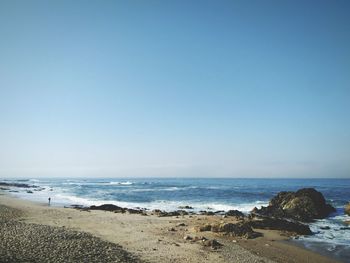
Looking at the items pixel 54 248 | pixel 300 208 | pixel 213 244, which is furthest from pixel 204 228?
pixel 300 208

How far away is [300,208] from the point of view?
3419 cm

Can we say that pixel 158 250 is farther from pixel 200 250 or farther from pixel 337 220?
pixel 337 220

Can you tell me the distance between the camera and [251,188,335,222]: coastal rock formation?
3278 centimetres

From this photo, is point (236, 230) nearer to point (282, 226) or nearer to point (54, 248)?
point (282, 226)

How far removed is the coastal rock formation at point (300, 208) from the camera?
32.8 meters

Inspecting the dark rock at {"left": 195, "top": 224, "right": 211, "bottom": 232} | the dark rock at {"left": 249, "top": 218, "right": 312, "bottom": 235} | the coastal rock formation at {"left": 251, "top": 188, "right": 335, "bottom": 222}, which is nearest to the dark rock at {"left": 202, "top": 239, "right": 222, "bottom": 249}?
the dark rock at {"left": 195, "top": 224, "right": 211, "bottom": 232}

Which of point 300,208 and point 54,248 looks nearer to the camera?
point 54,248

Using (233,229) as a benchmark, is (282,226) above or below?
below

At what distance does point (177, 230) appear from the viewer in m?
23.0

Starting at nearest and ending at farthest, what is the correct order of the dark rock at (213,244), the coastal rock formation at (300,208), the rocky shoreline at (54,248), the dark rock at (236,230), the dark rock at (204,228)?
the rocky shoreline at (54,248) < the dark rock at (213,244) < the dark rock at (236,230) < the dark rock at (204,228) < the coastal rock formation at (300,208)

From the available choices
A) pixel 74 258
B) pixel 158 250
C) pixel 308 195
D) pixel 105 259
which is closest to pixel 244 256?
pixel 158 250

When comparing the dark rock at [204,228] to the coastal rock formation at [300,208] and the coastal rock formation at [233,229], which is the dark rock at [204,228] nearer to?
the coastal rock formation at [233,229]

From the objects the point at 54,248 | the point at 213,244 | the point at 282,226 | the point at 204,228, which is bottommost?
the point at 282,226

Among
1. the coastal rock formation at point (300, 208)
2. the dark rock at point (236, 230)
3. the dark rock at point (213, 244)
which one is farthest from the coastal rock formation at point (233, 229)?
the coastal rock formation at point (300, 208)
